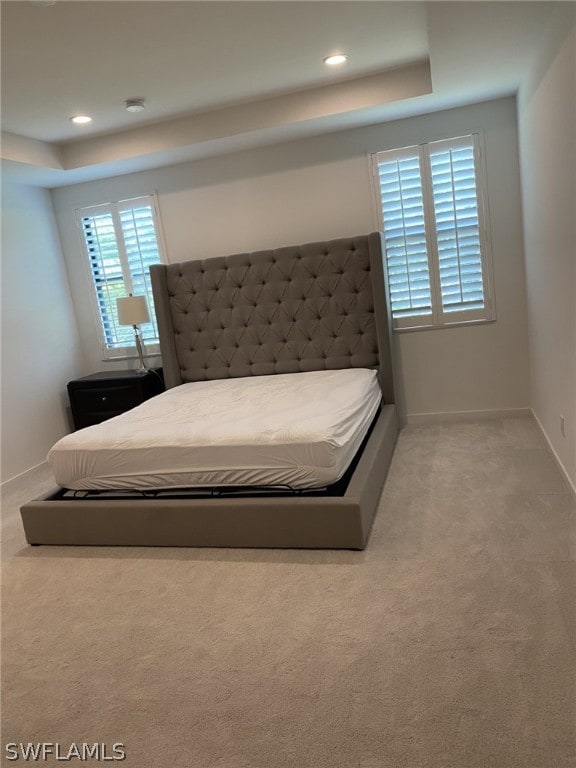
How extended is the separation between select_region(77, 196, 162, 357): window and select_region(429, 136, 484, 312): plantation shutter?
2310 mm

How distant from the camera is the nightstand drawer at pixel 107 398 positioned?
4.58m

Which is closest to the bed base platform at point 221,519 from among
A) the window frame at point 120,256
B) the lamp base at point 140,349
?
the lamp base at point 140,349

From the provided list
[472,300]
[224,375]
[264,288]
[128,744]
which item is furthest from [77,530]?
[472,300]

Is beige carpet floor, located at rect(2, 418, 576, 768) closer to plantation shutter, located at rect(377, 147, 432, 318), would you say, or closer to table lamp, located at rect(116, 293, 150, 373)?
plantation shutter, located at rect(377, 147, 432, 318)

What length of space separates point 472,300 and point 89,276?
327 cm

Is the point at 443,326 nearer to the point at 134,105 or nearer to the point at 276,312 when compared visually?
the point at 276,312

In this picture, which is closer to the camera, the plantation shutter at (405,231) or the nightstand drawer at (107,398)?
the plantation shutter at (405,231)

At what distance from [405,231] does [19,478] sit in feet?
11.5

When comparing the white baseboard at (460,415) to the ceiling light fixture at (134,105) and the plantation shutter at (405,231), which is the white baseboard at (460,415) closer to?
the plantation shutter at (405,231)

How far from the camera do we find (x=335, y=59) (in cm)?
327

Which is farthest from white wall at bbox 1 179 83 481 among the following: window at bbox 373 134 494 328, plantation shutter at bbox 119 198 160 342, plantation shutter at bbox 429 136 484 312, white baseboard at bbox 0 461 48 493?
plantation shutter at bbox 429 136 484 312

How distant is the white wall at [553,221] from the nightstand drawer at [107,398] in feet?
9.86

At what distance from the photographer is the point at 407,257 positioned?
433 centimetres

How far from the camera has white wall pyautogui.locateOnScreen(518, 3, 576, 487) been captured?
2494mm
